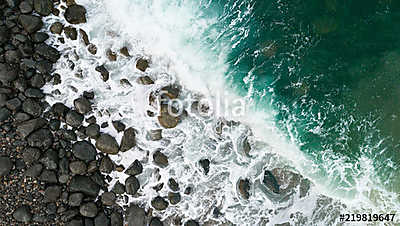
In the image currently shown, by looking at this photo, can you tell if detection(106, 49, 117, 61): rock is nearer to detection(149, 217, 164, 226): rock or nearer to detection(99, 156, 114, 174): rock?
detection(99, 156, 114, 174): rock

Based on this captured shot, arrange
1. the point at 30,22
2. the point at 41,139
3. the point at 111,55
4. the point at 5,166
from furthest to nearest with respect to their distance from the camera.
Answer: the point at 111,55, the point at 30,22, the point at 41,139, the point at 5,166

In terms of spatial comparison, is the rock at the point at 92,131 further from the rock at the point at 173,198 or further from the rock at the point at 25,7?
the rock at the point at 25,7

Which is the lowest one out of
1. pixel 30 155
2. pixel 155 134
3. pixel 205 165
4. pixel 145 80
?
pixel 30 155

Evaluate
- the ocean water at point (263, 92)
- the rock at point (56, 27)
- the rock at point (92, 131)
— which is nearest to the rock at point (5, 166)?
the rock at point (92, 131)

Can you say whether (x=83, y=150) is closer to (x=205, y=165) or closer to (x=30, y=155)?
(x=30, y=155)

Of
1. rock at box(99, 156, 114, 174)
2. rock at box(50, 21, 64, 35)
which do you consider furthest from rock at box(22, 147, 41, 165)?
rock at box(50, 21, 64, 35)

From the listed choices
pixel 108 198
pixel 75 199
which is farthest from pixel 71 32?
pixel 108 198

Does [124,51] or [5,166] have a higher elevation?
[124,51]
